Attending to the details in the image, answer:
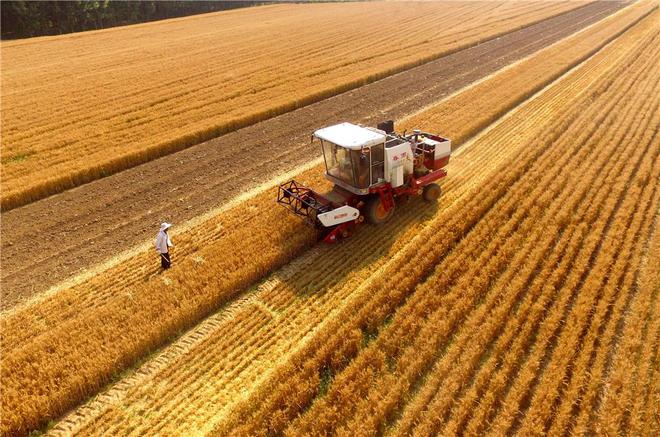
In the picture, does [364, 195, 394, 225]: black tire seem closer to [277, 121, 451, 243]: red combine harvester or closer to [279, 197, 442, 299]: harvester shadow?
[277, 121, 451, 243]: red combine harvester

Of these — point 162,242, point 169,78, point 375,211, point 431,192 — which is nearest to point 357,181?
point 375,211

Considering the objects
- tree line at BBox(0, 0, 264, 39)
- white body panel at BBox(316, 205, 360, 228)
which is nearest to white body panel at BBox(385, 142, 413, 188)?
white body panel at BBox(316, 205, 360, 228)

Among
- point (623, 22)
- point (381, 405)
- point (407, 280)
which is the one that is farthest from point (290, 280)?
point (623, 22)

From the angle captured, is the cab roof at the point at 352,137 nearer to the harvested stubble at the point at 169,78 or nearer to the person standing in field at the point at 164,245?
the person standing in field at the point at 164,245

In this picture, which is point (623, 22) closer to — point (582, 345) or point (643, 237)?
point (643, 237)

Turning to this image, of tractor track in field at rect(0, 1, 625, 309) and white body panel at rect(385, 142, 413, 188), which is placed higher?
white body panel at rect(385, 142, 413, 188)

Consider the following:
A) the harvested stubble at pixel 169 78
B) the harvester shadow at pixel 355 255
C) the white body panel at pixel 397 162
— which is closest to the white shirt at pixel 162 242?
the harvester shadow at pixel 355 255
